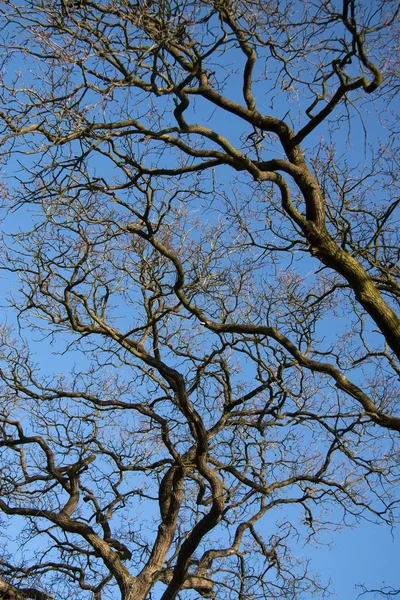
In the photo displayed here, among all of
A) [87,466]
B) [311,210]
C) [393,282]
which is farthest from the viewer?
[87,466]

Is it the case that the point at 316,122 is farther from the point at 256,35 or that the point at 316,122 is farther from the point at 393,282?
the point at 393,282

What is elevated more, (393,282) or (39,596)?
(393,282)

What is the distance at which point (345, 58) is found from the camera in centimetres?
622

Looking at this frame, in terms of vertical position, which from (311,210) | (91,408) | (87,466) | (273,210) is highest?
(273,210)

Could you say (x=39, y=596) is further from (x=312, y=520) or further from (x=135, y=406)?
(x=312, y=520)

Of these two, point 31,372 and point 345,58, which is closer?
point 345,58

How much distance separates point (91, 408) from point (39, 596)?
8.45ft

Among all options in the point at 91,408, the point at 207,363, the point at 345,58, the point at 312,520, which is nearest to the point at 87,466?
the point at 91,408

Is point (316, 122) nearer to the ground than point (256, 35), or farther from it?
nearer to the ground

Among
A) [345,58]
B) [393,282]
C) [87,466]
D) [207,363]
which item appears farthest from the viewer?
[87,466]

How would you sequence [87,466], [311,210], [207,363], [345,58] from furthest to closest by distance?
[87,466]
[207,363]
[311,210]
[345,58]

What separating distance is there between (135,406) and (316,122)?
4.67 meters

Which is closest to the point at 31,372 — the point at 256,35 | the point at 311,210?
the point at 311,210

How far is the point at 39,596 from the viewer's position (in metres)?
9.26
